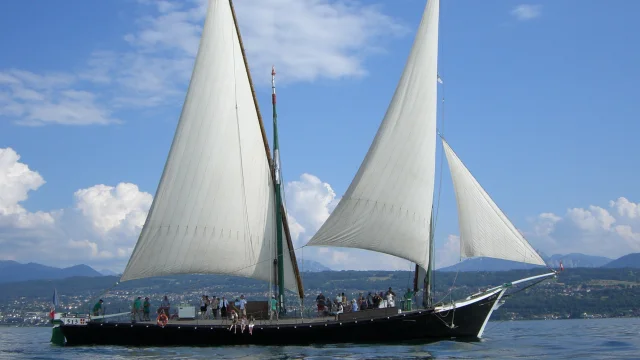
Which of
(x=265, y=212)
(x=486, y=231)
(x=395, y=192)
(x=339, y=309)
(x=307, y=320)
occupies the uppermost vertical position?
(x=395, y=192)

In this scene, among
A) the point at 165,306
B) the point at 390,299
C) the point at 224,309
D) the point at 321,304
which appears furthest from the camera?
the point at 321,304

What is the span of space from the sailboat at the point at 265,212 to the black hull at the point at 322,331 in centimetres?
7

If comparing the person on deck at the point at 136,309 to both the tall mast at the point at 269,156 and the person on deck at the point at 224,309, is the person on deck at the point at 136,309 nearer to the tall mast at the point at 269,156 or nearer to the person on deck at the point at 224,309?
the person on deck at the point at 224,309

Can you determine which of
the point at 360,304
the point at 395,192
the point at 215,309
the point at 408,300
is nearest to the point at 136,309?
the point at 215,309

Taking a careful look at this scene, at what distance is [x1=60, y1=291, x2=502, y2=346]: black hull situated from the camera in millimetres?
42500

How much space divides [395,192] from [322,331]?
870 cm

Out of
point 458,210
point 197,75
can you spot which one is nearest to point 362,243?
point 458,210

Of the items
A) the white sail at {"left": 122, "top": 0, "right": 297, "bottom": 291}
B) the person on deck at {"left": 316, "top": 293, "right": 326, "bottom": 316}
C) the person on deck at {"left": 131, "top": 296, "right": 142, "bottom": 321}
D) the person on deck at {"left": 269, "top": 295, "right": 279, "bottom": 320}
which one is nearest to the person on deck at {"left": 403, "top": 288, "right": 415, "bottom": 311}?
the person on deck at {"left": 316, "top": 293, "right": 326, "bottom": 316}

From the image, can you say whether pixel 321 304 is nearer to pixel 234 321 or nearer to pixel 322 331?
pixel 322 331

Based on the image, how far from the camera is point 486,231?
148 ft

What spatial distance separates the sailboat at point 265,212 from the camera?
43.9 metres

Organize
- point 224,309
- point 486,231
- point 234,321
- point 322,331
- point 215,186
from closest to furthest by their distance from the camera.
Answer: point 322,331, point 234,321, point 486,231, point 224,309, point 215,186

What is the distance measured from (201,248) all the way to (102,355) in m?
8.60

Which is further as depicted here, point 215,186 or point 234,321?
point 215,186
